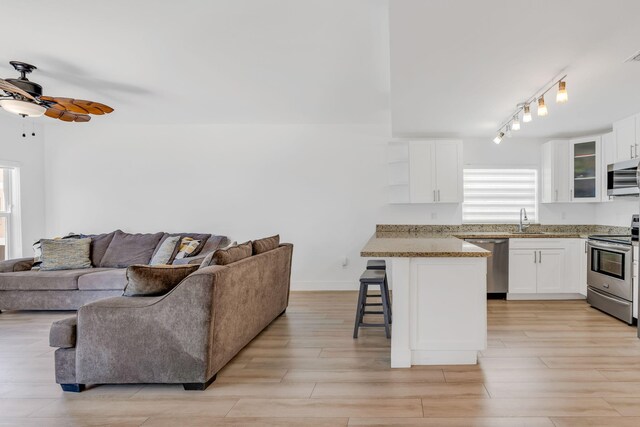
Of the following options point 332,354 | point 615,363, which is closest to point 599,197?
point 615,363

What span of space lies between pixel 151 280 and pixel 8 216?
4336 mm

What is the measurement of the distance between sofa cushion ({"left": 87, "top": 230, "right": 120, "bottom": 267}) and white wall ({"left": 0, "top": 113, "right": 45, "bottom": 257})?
4.00ft

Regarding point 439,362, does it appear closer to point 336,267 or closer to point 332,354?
point 332,354

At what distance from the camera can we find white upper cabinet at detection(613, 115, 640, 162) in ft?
13.3

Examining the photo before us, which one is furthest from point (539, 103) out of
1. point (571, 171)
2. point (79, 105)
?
point (79, 105)

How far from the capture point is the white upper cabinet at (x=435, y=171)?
5094 mm

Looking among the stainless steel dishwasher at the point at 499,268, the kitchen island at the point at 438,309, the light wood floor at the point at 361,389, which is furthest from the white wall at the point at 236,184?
the kitchen island at the point at 438,309

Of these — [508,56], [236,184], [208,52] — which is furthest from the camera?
A: [236,184]

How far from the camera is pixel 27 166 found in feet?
17.8

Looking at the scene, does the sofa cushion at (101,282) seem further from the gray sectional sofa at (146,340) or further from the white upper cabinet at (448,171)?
the white upper cabinet at (448,171)

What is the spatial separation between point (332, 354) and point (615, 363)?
6.89 ft

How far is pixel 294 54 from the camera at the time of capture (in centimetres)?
314

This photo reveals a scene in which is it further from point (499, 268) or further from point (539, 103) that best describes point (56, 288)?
point (499, 268)

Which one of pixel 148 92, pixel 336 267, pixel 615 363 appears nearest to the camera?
pixel 615 363
